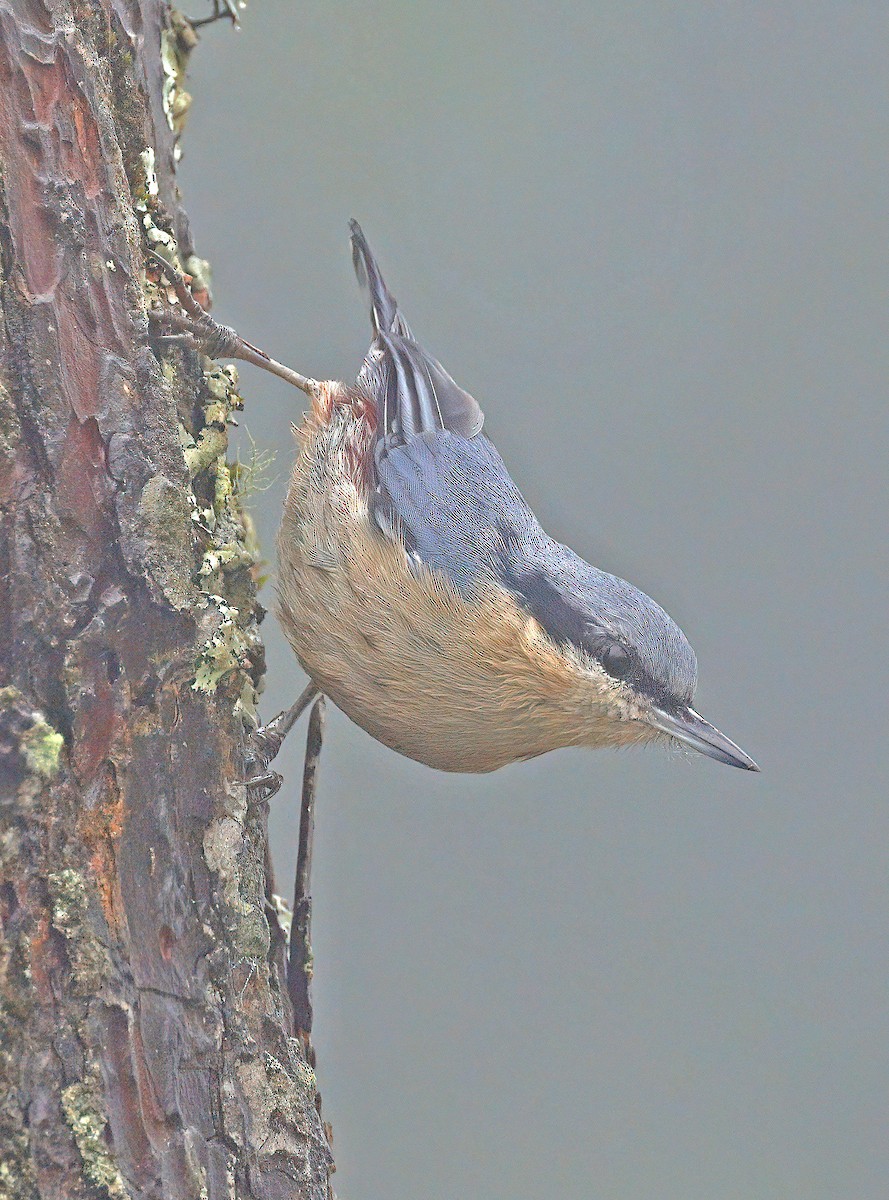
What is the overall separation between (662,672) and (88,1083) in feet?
3.72

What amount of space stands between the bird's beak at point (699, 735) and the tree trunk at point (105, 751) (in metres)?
0.81

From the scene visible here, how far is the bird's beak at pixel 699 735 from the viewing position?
1.91 m

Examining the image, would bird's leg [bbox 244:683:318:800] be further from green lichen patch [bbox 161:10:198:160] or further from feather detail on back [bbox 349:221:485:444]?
green lichen patch [bbox 161:10:198:160]

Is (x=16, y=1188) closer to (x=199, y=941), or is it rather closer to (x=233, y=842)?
(x=199, y=941)

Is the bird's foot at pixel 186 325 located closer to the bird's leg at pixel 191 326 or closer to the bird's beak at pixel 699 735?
the bird's leg at pixel 191 326

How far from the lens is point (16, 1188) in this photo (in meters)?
1.06

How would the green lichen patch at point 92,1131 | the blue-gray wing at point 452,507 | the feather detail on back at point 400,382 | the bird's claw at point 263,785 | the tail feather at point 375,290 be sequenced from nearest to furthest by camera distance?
the green lichen patch at point 92,1131 < the bird's claw at point 263,785 < the blue-gray wing at point 452,507 < the feather detail on back at point 400,382 < the tail feather at point 375,290

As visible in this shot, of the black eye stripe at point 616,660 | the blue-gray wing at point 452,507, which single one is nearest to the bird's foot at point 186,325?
the blue-gray wing at point 452,507

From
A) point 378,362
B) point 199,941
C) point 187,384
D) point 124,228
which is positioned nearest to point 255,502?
point 187,384

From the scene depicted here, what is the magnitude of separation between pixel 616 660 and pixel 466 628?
256 millimetres

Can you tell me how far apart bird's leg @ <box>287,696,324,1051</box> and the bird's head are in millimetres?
455

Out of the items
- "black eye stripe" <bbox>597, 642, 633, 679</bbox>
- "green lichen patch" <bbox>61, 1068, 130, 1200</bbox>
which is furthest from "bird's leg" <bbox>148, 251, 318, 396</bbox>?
"green lichen patch" <bbox>61, 1068, 130, 1200</bbox>

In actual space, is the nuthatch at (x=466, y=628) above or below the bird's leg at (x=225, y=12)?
below

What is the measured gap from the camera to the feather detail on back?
7.45 feet
